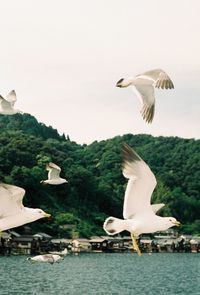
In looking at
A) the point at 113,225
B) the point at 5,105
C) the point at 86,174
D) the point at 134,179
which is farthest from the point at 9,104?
the point at 86,174

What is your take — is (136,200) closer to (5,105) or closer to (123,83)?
(123,83)

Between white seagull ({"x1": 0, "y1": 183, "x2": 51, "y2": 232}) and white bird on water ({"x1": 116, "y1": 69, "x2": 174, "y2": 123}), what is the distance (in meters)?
2.61

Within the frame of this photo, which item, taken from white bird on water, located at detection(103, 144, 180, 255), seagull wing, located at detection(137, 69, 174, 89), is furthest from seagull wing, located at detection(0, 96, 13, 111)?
white bird on water, located at detection(103, 144, 180, 255)

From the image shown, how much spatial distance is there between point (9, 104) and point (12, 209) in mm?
9335

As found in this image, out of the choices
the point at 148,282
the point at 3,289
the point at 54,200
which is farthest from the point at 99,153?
the point at 3,289

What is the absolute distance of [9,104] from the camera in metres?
20.5

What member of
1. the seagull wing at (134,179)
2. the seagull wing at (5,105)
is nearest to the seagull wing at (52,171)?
the seagull wing at (5,105)

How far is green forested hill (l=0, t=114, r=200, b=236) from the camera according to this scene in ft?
384

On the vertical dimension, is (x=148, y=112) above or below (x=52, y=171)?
below

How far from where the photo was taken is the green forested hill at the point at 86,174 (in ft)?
384

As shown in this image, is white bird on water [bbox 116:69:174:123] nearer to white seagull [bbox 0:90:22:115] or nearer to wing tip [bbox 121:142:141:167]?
wing tip [bbox 121:142:141:167]

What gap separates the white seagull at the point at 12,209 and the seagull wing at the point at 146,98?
2.84m

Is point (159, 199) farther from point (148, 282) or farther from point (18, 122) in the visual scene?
point (148, 282)

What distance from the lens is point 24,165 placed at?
116 meters
